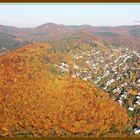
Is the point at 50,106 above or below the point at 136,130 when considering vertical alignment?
above

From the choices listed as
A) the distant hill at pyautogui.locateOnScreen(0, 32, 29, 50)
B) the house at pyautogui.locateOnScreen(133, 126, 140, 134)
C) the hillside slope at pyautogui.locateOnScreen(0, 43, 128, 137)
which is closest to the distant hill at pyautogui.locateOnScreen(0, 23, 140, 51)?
the distant hill at pyautogui.locateOnScreen(0, 32, 29, 50)

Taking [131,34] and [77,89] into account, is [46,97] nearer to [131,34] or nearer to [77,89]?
[77,89]

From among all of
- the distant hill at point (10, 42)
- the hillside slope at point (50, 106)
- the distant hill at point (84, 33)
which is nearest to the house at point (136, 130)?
the hillside slope at point (50, 106)

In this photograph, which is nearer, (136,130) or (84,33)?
(136,130)

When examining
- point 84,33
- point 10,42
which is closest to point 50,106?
point 10,42

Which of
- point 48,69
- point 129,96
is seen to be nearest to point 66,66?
point 48,69

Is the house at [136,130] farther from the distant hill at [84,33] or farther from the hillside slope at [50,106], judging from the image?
the distant hill at [84,33]

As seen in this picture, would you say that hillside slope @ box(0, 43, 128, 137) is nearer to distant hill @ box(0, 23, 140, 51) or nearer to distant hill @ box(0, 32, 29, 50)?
distant hill @ box(0, 32, 29, 50)

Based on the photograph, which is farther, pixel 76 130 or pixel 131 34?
pixel 131 34

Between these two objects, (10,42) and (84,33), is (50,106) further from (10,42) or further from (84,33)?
(84,33)
